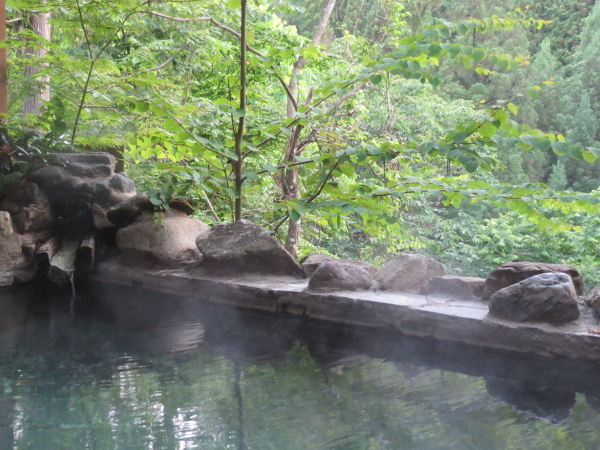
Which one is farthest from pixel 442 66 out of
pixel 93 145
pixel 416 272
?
pixel 416 272

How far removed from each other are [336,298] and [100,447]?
1480 millimetres

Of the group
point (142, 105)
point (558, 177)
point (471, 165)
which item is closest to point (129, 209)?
point (142, 105)

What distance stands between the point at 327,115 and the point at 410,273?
1050 millimetres

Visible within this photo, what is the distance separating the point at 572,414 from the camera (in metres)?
1.59

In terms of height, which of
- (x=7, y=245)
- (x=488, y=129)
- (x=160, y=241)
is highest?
(x=488, y=129)

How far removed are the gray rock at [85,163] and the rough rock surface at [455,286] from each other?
10.7 ft

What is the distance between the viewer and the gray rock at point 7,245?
154 inches

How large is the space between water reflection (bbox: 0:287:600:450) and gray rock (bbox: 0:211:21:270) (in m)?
1.43

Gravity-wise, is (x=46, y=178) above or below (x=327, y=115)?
below

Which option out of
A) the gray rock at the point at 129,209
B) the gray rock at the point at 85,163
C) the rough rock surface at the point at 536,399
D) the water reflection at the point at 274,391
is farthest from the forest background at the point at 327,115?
the rough rock surface at the point at 536,399

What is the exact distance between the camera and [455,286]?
258 cm

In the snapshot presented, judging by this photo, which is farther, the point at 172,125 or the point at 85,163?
the point at 85,163

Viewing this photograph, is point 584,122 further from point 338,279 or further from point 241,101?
point 338,279

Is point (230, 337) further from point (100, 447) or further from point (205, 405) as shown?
point (100, 447)
